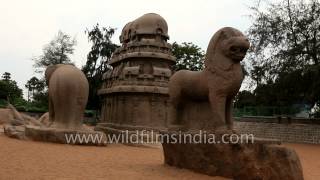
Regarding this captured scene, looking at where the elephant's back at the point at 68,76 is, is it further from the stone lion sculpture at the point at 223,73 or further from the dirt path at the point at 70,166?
the stone lion sculpture at the point at 223,73

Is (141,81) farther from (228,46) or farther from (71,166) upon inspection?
(71,166)

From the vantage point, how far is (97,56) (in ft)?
125

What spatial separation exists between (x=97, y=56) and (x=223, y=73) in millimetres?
30391

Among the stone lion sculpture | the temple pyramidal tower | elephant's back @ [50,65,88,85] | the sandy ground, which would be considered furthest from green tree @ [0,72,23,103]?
the stone lion sculpture

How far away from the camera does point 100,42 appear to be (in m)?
38.4

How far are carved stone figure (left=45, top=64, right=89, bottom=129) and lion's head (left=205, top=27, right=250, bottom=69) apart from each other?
229 inches

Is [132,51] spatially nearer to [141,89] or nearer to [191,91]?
[141,89]

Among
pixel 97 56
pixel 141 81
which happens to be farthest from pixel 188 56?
pixel 141 81

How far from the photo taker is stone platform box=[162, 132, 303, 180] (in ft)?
23.3

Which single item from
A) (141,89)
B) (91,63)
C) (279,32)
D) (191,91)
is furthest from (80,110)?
(91,63)

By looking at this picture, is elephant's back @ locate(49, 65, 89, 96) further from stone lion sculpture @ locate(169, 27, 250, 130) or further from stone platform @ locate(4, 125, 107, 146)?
stone lion sculpture @ locate(169, 27, 250, 130)

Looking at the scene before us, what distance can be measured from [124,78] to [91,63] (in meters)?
20.4

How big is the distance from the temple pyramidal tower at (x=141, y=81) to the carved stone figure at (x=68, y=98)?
405 cm

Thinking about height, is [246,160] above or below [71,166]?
above
